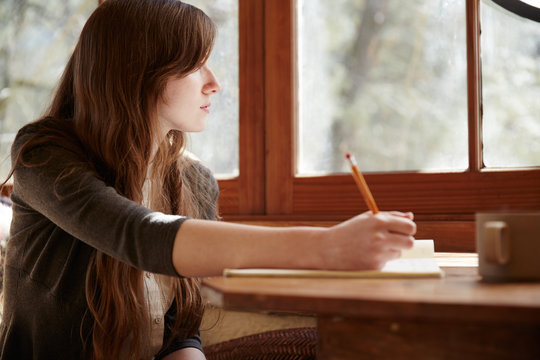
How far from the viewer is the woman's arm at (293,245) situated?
78 cm

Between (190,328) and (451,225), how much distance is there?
0.71m

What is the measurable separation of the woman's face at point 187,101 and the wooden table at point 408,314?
688 millimetres

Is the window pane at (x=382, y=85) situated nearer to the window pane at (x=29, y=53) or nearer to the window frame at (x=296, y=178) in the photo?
the window frame at (x=296, y=178)

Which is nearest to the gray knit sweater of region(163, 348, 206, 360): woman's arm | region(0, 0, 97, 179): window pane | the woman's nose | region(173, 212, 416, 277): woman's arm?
region(173, 212, 416, 277): woman's arm

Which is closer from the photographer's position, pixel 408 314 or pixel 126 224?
pixel 408 314

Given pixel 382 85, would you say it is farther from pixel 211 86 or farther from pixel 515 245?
pixel 515 245

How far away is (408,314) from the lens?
0.56 metres

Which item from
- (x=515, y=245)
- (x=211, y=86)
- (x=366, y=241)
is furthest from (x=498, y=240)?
(x=211, y=86)


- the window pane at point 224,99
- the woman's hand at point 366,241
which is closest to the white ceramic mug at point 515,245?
the woman's hand at point 366,241

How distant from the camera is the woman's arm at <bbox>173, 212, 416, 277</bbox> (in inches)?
30.7

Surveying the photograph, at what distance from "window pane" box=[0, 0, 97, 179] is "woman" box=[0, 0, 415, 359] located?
1020 millimetres

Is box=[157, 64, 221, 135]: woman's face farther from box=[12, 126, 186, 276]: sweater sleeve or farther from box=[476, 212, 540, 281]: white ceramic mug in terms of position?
box=[476, 212, 540, 281]: white ceramic mug

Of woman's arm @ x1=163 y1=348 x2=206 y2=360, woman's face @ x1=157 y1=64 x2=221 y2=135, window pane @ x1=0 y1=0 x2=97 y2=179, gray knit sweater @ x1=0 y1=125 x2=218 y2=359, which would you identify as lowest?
woman's arm @ x1=163 y1=348 x2=206 y2=360

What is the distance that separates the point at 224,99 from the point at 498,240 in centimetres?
132
